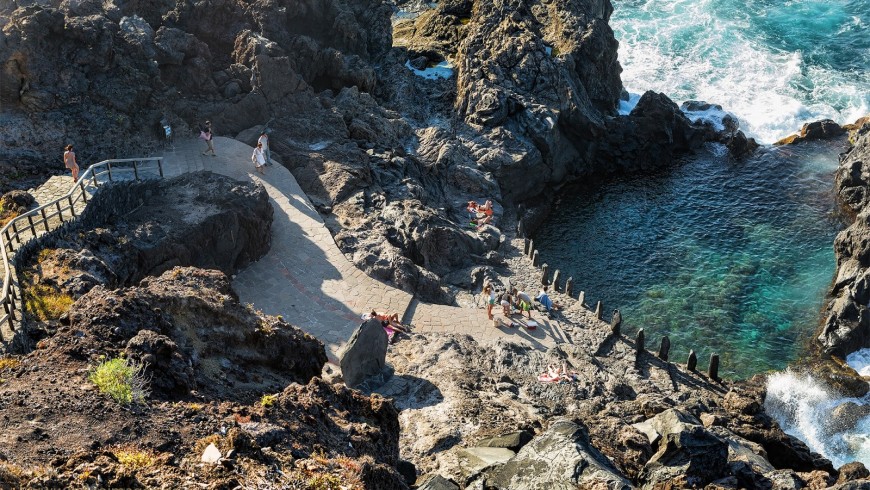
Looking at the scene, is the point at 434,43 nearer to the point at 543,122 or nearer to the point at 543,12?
the point at 543,12

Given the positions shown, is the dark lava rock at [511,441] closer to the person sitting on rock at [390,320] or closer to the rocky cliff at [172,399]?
the rocky cliff at [172,399]

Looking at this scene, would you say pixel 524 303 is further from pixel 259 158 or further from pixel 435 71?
pixel 435 71

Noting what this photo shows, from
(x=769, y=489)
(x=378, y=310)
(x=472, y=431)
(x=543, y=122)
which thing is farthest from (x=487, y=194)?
(x=769, y=489)

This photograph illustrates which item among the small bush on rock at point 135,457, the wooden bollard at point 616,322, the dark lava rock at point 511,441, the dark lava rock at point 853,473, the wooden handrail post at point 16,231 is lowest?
the dark lava rock at point 853,473

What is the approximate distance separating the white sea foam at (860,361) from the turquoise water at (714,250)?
220 centimetres

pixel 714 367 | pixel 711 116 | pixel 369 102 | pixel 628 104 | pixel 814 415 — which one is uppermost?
pixel 369 102

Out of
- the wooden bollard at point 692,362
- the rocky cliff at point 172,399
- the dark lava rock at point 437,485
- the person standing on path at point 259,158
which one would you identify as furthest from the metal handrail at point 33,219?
the wooden bollard at point 692,362

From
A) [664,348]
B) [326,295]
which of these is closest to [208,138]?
[326,295]

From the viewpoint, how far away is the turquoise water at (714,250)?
37156mm

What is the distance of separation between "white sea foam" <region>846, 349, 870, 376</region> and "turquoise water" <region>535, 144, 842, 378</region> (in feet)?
7.23

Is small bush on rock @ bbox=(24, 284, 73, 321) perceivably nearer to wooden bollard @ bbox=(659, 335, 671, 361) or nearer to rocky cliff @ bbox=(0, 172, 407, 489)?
rocky cliff @ bbox=(0, 172, 407, 489)

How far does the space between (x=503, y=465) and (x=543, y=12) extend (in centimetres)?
4335

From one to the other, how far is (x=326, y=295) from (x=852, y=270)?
89.7 feet

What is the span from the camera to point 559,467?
56.9 ft
